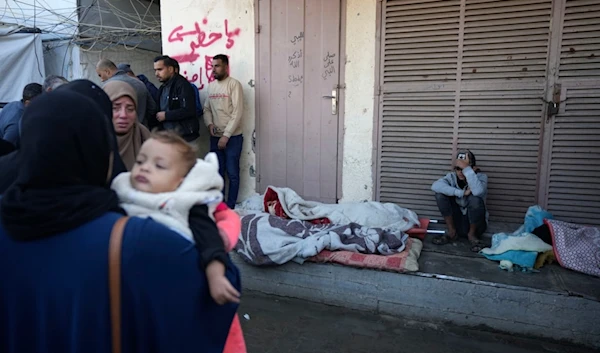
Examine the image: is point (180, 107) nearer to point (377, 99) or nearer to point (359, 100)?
point (359, 100)

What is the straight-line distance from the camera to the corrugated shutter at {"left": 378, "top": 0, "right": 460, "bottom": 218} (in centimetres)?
447

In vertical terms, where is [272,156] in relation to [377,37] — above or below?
below

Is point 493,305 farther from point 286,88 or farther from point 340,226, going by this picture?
point 286,88

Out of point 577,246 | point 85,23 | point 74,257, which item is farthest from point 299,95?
point 85,23

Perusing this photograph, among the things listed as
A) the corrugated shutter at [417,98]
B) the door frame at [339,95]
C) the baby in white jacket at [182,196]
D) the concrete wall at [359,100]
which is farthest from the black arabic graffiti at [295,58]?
the baby in white jacket at [182,196]

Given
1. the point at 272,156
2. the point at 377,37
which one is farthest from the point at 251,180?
the point at 377,37

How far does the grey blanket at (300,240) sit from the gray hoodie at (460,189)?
1.86 ft

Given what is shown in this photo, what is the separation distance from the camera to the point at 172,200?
1.20 meters

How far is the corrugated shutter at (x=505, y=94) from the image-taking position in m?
4.17

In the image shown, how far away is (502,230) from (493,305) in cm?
131

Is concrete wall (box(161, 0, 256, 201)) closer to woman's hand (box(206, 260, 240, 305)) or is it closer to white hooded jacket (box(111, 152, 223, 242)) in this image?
white hooded jacket (box(111, 152, 223, 242))

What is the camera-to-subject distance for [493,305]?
Result: 3275 mm

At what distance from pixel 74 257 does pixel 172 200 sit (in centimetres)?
27

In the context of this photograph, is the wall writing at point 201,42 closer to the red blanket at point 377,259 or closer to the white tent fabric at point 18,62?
the red blanket at point 377,259
